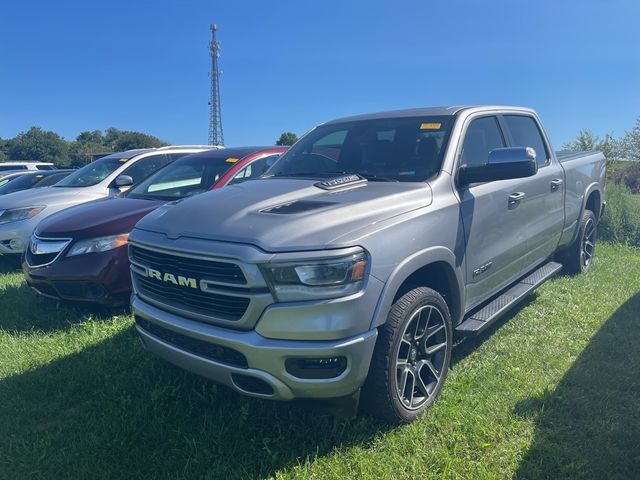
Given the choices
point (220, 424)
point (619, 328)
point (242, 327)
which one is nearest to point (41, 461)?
point (220, 424)

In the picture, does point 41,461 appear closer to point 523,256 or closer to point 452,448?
point 452,448

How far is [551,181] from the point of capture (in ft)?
15.6

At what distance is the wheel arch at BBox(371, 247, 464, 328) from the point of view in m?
2.63

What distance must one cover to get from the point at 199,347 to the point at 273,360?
0.51 m

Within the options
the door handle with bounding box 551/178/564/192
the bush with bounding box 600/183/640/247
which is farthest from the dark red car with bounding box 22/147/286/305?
the bush with bounding box 600/183/640/247

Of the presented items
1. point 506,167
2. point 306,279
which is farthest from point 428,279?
point 306,279

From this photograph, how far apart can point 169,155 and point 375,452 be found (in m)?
6.61

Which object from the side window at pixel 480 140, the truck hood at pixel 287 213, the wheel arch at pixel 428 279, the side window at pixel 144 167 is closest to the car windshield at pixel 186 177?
the side window at pixel 144 167

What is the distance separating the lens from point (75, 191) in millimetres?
7520

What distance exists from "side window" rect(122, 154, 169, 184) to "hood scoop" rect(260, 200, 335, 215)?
17.4ft

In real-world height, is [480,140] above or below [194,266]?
above

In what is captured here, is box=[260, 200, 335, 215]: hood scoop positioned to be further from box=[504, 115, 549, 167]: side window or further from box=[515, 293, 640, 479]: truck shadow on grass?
box=[504, 115, 549, 167]: side window

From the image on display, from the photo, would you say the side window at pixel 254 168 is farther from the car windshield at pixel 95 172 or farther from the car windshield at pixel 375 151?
the car windshield at pixel 95 172

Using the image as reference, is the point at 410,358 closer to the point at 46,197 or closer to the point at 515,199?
the point at 515,199
